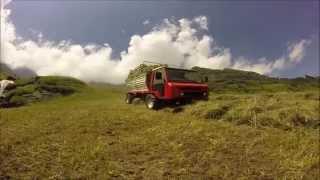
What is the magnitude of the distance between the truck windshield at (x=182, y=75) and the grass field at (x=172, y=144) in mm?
3529

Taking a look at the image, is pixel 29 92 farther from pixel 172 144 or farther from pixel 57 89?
pixel 172 144

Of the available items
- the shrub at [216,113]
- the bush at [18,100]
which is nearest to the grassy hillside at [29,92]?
the bush at [18,100]

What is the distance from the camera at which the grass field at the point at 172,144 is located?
925cm

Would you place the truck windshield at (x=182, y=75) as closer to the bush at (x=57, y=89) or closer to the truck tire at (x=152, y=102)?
the truck tire at (x=152, y=102)

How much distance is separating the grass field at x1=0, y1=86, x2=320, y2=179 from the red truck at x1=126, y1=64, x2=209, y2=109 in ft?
8.47

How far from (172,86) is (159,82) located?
1.54m

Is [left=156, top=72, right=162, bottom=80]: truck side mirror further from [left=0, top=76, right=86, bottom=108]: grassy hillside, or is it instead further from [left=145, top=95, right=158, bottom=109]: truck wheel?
[left=0, top=76, right=86, bottom=108]: grassy hillside

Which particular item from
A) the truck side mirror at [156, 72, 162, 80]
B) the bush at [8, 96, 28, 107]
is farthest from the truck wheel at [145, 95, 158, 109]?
the bush at [8, 96, 28, 107]

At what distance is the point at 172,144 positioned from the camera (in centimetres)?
1168

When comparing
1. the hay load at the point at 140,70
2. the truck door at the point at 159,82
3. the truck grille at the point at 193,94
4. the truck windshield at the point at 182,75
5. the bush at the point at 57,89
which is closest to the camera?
the truck grille at the point at 193,94

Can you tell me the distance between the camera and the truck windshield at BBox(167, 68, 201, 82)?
2017 cm

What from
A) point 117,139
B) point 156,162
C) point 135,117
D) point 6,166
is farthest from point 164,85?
point 6,166

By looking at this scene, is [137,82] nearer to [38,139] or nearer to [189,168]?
[38,139]

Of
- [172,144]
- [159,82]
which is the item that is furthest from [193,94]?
[172,144]
